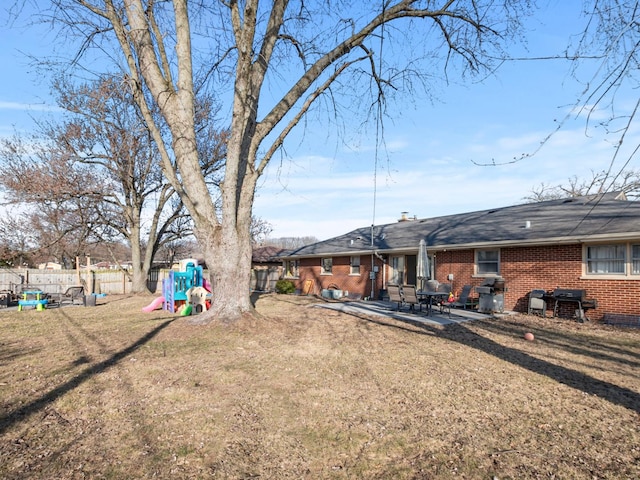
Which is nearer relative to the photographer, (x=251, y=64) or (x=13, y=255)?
(x=251, y=64)

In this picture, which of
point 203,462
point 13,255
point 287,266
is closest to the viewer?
point 203,462

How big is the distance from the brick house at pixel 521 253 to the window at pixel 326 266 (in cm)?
27

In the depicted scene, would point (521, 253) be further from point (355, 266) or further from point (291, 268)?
point (291, 268)

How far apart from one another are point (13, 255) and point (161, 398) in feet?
72.5

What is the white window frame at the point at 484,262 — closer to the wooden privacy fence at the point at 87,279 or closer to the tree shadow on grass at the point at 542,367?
the tree shadow on grass at the point at 542,367

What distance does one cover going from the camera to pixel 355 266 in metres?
20.7

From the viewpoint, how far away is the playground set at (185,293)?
13.0 meters

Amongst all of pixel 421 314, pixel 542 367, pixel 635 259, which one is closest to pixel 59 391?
pixel 542 367

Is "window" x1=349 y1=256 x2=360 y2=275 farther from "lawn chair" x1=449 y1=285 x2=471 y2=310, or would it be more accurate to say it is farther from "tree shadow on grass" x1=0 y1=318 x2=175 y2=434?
"tree shadow on grass" x1=0 y1=318 x2=175 y2=434

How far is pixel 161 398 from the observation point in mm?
4883

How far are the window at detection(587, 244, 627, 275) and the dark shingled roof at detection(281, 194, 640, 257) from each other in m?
0.66

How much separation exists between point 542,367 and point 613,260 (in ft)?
23.4

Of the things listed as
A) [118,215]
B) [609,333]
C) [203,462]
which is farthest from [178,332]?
[118,215]

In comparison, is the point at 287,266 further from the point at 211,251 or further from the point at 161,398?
the point at 161,398
